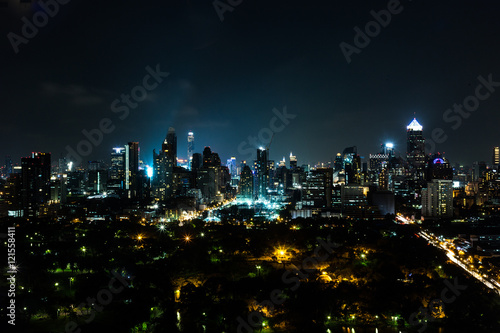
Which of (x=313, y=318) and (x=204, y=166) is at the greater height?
(x=204, y=166)

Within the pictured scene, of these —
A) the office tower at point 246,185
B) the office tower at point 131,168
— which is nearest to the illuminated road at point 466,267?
the office tower at point 246,185

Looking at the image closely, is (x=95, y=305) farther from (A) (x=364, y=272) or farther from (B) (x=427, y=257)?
(B) (x=427, y=257)

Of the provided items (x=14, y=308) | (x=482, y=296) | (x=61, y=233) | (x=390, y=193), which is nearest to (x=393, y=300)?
(x=482, y=296)

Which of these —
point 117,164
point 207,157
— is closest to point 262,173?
point 207,157

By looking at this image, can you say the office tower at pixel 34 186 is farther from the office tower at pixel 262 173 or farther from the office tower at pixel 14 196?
the office tower at pixel 262 173

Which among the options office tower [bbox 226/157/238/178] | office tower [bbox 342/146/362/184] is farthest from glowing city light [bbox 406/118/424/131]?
office tower [bbox 226/157/238/178]

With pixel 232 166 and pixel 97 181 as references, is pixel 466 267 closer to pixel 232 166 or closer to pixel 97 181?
pixel 97 181

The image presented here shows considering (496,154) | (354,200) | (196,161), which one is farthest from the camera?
(496,154)
